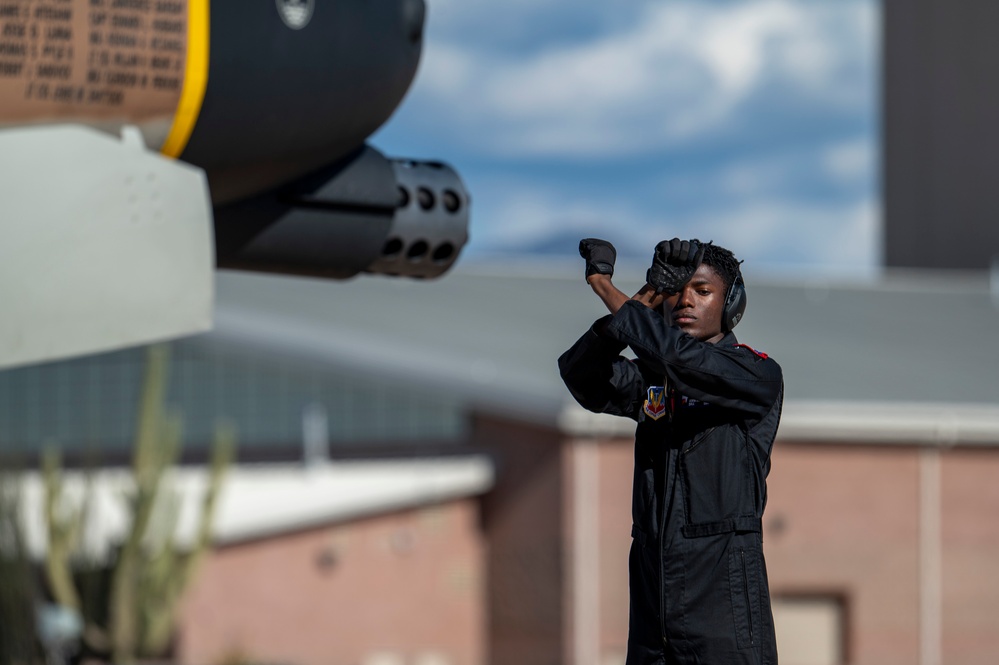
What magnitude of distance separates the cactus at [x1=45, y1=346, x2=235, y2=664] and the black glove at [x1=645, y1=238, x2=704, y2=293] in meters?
13.5

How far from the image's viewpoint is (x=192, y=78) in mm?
4805

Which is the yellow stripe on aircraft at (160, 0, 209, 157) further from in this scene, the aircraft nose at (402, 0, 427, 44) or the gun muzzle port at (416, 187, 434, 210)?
the gun muzzle port at (416, 187, 434, 210)

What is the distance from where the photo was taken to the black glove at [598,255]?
4059 mm

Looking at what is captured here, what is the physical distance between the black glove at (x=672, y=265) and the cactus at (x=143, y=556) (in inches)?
533

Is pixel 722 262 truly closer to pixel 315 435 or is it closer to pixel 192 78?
pixel 192 78

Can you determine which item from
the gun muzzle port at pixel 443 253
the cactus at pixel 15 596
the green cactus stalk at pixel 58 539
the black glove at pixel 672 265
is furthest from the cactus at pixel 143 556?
the black glove at pixel 672 265

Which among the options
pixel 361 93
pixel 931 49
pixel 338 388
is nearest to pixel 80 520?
pixel 338 388

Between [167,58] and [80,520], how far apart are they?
1348cm

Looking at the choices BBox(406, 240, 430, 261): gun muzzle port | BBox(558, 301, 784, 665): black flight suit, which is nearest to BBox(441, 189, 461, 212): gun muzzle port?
BBox(406, 240, 430, 261): gun muzzle port

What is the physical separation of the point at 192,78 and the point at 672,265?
1.90 metres

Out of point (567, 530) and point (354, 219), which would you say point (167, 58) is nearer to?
point (354, 219)

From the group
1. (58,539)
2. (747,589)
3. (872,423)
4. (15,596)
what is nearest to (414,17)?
(747,589)

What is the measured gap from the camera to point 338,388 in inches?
813

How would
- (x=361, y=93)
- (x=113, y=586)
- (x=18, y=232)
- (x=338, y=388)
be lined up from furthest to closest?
(x=338, y=388), (x=113, y=586), (x=361, y=93), (x=18, y=232)
